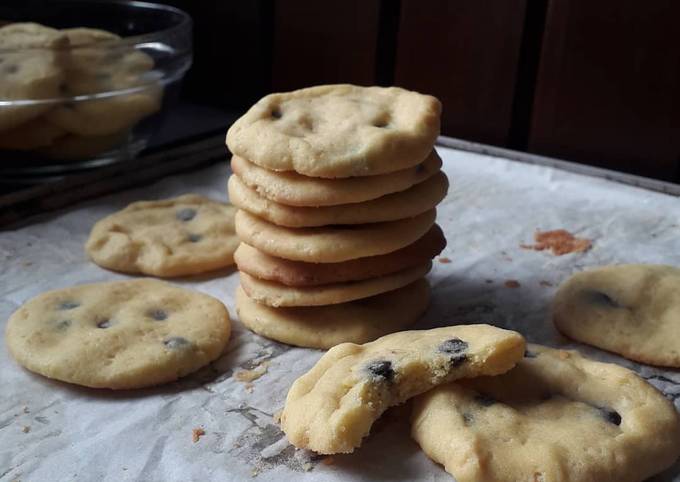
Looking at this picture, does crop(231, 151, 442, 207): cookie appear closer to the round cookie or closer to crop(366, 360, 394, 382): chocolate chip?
the round cookie

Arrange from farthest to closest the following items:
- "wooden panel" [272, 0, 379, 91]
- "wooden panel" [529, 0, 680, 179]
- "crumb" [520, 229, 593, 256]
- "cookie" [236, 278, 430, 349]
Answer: "wooden panel" [272, 0, 379, 91] → "wooden panel" [529, 0, 680, 179] → "crumb" [520, 229, 593, 256] → "cookie" [236, 278, 430, 349]

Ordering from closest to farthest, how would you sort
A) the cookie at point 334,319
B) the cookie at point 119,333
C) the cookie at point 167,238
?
1. the cookie at point 119,333
2. the cookie at point 334,319
3. the cookie at point 167,238

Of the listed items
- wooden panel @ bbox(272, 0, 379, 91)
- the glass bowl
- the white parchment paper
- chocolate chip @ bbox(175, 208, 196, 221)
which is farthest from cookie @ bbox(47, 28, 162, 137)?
wooden panel @ bbox(272, 0, 379, 91)

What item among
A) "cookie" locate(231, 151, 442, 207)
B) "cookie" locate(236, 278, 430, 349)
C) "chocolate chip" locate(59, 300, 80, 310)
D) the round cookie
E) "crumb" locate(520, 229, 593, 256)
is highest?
"cookie" locate(231, 151, 442, 207)

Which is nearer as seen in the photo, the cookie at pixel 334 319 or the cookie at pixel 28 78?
the cookie at pixel 334 319

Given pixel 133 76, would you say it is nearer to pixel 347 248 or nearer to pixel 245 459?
pixel 347 248

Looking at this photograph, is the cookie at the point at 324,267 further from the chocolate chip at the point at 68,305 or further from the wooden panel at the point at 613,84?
the wooden panel at the point at 613,84

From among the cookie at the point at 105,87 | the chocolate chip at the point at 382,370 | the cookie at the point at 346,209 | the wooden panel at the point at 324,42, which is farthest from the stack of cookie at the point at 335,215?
the wooden panel at the point at 324,42
